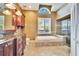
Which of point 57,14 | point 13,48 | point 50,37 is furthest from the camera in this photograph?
point 50,37

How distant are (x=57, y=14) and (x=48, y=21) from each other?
30 centimetres

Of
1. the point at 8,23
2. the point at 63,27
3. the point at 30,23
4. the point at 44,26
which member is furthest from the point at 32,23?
the point at 63,27

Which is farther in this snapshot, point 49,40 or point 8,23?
point 49,40

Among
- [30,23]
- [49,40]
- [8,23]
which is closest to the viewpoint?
[8,23]

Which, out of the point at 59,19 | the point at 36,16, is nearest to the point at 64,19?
the point at 59,19

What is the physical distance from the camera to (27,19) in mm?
3541

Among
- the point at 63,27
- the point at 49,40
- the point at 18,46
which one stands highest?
the point at 63,27

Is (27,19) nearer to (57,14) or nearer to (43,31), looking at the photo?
(43,31)

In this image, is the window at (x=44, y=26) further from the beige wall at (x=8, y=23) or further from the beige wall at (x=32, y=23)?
the beige wall at (x=8, y=23)

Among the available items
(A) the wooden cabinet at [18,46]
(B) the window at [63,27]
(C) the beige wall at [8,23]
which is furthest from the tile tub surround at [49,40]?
(C) the beige wall at [8,23]

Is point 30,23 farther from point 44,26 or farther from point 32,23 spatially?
point 44,26

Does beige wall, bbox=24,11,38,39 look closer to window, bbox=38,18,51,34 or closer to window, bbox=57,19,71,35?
window, bbox=38,18,51,34

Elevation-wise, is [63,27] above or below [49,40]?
above

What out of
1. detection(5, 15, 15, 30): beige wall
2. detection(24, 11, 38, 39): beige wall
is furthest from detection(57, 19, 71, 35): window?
detection(5, 15, 15, 30): beige wall
